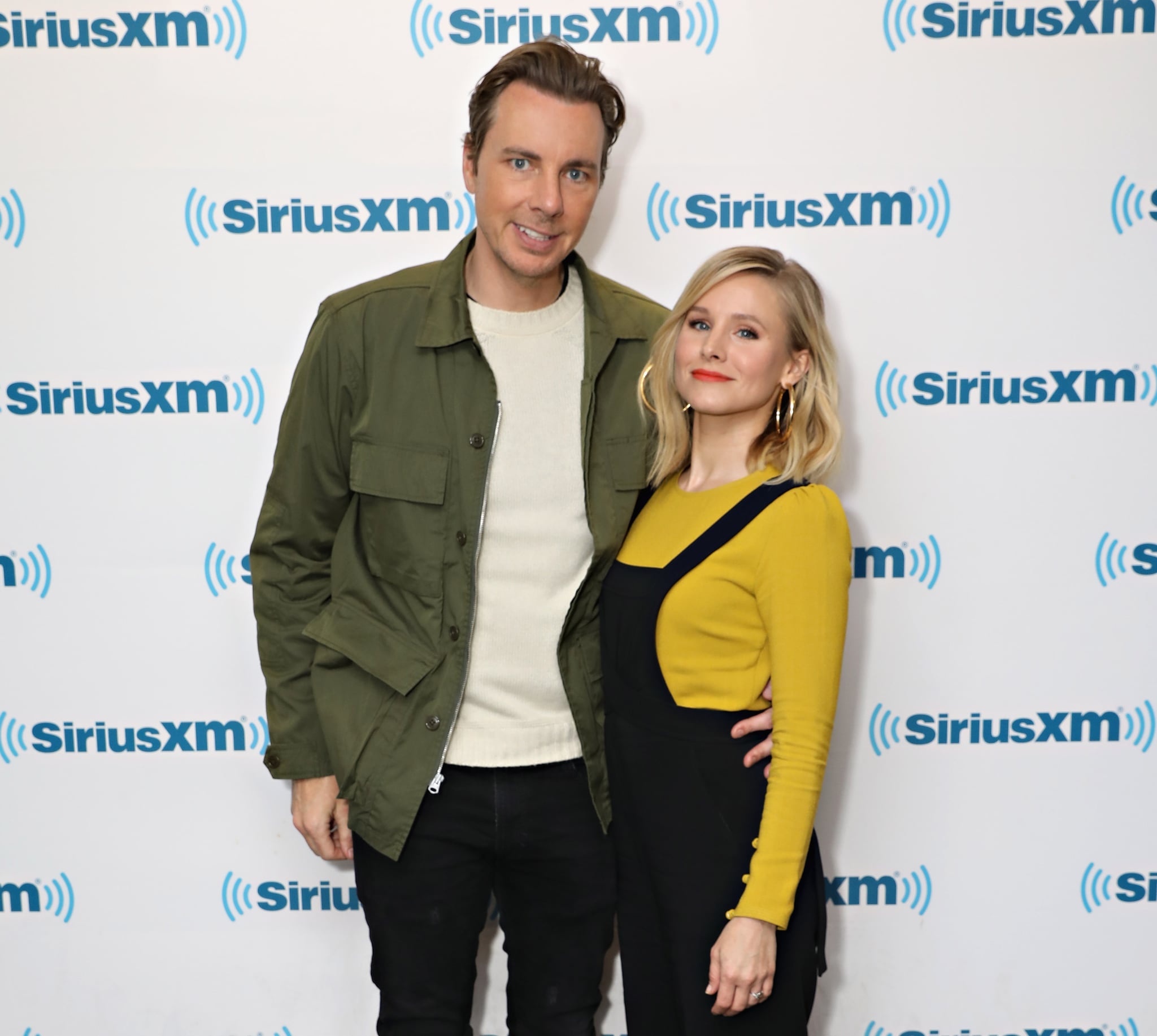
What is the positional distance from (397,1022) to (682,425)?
1.14 m

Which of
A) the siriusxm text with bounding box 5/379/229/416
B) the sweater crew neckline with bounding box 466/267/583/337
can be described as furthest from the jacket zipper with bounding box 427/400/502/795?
the siriusxm text with bounding box 5/379/229/416

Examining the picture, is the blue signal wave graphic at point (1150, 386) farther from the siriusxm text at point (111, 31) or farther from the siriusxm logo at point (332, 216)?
the siriusxm text at point (111, 31)

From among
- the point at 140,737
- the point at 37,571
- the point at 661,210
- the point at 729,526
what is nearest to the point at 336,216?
the point at 661,210

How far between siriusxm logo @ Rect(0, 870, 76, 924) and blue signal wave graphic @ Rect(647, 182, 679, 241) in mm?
1860

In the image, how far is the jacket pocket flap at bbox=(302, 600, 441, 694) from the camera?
1707mm

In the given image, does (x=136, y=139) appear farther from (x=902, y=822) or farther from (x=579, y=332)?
(x=902, y=822)

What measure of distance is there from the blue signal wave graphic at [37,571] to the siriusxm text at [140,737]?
30 cm

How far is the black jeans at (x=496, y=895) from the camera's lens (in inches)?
68.9

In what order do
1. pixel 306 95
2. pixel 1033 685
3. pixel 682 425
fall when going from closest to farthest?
pixel 682 425, pixel 306 95, pixel 1033 685

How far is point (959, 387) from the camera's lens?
84.1 inches

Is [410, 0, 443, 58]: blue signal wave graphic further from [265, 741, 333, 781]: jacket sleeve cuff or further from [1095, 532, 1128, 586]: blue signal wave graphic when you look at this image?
[1095, 532, 1128, 586]: blue signal wave graphic

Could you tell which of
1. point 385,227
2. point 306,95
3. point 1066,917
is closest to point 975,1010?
point 1066,917

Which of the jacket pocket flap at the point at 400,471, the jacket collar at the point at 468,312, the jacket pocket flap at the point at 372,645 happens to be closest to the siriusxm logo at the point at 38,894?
the jacket pocket flap at the point at 372,645

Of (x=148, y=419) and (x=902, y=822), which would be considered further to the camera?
(x=902, y=822)
